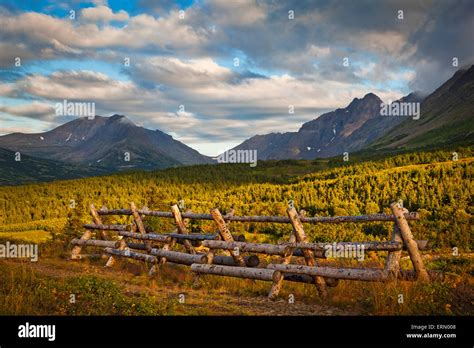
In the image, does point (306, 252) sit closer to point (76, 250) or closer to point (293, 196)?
point (76, 250)

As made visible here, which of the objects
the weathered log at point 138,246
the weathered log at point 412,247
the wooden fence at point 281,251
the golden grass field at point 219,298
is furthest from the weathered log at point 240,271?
the weathered log at point 138,246

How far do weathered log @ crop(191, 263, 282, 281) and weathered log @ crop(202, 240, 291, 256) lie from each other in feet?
1.94

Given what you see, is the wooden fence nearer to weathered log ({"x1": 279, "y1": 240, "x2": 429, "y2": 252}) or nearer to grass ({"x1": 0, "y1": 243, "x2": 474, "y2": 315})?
weathered log ({"x1": 279, "y1": 240, "x2": 429, "y2": 252})

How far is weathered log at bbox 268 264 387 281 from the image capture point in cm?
1007

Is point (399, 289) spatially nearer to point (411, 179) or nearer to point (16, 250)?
point (16, 250)

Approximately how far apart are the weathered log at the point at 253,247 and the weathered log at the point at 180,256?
1.97 feet

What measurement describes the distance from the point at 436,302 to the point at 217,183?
135 metres

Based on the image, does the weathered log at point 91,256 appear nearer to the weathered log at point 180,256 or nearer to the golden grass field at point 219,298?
the weathered log at point 180,256

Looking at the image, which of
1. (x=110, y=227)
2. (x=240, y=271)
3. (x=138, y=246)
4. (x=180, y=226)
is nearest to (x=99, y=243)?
(x=110, y=227)

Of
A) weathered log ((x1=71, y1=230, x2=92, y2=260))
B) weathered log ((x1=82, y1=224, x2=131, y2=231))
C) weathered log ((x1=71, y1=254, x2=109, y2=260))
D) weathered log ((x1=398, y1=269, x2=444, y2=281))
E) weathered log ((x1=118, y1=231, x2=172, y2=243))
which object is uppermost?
weathered log ((x1=82, y1=224, x2=131, y2=231))

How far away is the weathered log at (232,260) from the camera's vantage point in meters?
13.2

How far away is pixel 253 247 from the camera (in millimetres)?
12656

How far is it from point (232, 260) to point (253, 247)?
1771mm

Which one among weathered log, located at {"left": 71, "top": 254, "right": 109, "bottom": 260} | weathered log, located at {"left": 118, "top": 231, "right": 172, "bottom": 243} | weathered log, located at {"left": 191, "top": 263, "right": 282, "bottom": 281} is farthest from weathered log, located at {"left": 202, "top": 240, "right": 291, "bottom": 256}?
weathered log, located at {"left": 71, "top": 254, "right": 109, "bottom": 260}
